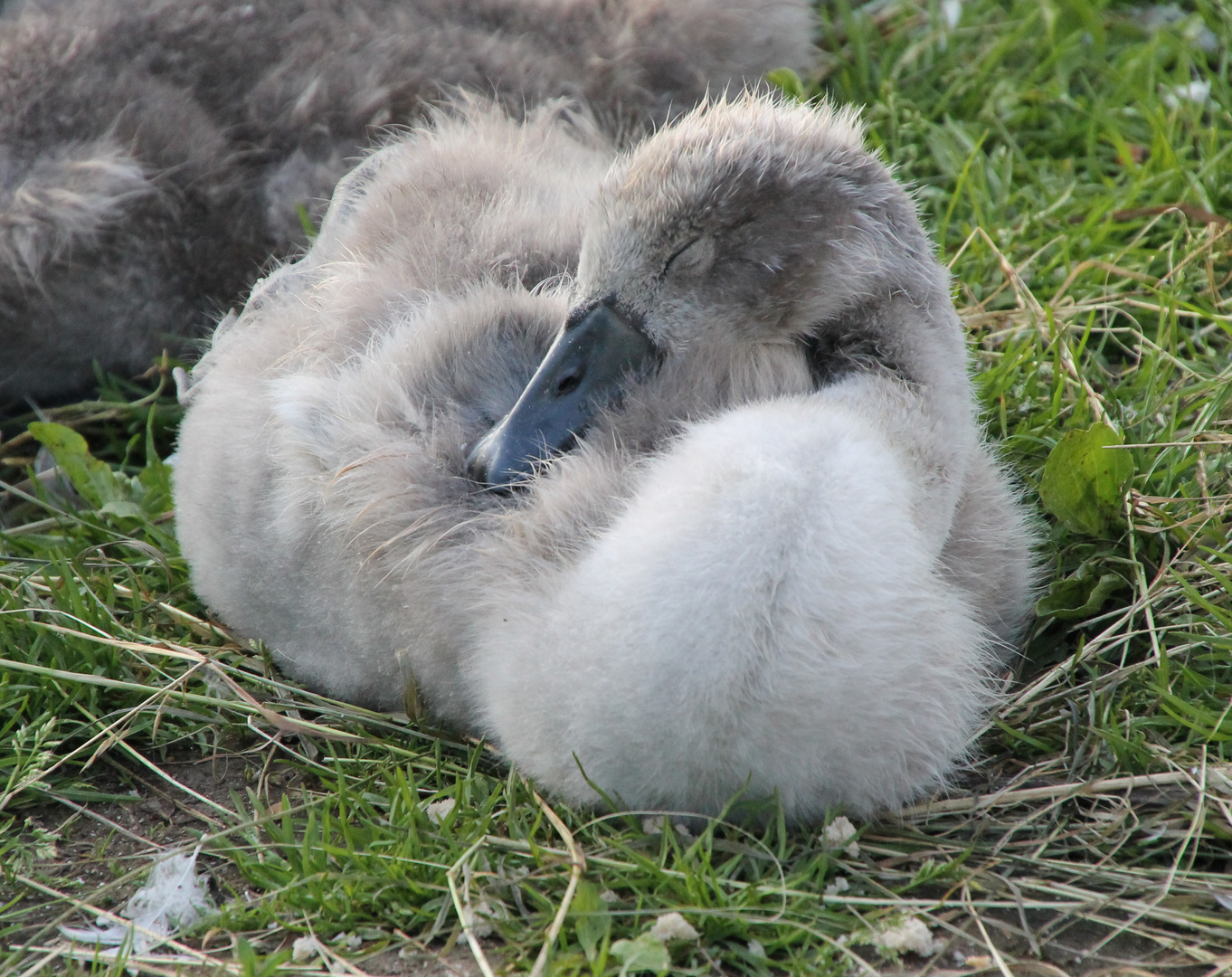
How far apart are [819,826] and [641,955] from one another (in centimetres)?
44

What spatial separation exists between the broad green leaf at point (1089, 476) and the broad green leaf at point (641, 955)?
4.71 ft

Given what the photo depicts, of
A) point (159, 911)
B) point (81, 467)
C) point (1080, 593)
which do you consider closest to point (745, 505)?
point (1080, 593)

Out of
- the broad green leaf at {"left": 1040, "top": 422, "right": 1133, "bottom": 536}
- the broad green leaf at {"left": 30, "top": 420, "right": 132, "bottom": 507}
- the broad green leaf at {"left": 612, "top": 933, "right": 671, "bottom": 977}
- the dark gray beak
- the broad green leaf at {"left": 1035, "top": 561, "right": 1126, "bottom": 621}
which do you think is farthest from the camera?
the broad green leaf at {"left": 30, "top": 420, "right": 132, "bottom": 507}

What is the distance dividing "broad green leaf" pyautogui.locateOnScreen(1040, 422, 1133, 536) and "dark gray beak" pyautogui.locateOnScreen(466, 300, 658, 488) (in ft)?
3.41

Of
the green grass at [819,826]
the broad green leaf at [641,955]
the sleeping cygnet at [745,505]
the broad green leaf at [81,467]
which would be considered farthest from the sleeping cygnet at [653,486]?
the broad green leaf at [81,467]

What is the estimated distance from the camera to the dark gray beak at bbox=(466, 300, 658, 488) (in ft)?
7.78

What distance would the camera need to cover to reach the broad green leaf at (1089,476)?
2893 millimetres

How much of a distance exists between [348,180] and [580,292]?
1090 mm

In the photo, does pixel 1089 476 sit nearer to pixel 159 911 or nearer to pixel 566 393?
pixel 566 393

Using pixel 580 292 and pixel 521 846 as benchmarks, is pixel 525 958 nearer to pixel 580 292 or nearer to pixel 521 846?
pixel 521 846

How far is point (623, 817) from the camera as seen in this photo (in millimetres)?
2316

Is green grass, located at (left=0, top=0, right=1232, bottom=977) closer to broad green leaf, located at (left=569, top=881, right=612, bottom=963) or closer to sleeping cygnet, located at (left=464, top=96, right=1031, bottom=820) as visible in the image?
broad green leaf, located at (left=569, top=881, right=612, bottom=963)

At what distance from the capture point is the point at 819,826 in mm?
2312

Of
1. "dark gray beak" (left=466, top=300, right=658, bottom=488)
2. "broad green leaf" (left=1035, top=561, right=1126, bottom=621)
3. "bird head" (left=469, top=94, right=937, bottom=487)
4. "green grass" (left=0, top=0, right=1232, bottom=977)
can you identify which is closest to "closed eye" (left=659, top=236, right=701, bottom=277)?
"bird head" (left=469, top=94, right=937, bottom=487)
